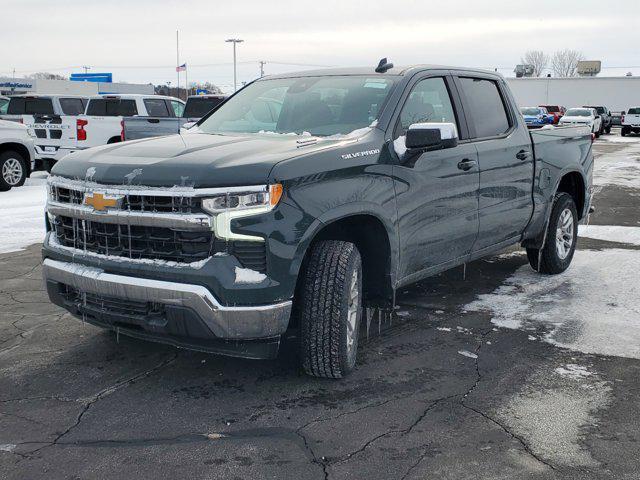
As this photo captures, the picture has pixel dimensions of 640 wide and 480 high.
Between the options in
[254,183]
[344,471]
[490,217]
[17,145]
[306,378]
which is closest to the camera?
[344,471]

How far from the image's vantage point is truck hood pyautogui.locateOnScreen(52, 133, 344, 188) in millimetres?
3848

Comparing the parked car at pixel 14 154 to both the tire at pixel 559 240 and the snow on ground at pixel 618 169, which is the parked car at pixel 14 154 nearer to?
the tire at pixel 559 240

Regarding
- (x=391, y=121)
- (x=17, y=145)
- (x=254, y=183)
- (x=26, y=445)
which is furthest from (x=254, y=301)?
(x=17, y=145)

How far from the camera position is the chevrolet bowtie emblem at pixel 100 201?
402cm

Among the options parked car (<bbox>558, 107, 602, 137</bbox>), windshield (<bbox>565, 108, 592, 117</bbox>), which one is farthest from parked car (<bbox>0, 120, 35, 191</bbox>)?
windshield (<bbox>565, 108, 592, 117</bbox>)

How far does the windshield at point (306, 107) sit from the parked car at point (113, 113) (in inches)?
421

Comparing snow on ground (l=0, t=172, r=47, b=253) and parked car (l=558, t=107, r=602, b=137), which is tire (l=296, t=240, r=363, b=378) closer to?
snow on ground (l=0, t=172, r=47, b=253)

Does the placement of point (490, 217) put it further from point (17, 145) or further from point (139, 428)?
point (17, 145)

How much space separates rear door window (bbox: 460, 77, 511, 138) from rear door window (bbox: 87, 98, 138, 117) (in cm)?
1317

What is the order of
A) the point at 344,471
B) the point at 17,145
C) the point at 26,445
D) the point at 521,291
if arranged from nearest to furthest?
the point at 344,471 < the point at 26,445 < the point at 521,291 < the point at 17,145

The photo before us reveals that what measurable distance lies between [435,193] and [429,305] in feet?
4.44

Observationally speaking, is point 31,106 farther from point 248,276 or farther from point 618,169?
point 248,276

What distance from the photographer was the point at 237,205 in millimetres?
3822

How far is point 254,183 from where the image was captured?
12.5 ft
